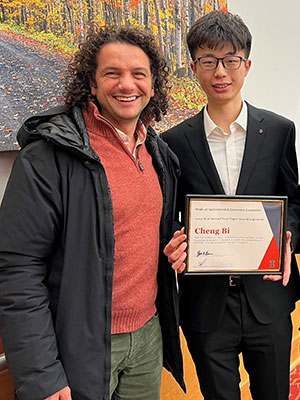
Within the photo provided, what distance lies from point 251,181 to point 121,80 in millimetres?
510

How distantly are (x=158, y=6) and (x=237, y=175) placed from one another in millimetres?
817

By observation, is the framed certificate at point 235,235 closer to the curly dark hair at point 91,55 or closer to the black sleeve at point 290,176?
the black sleeve at point 290,176

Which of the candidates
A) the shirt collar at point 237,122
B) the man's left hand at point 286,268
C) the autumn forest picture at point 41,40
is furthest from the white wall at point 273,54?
the man's left hand at point 286,268

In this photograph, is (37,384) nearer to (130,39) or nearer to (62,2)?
(130,39)

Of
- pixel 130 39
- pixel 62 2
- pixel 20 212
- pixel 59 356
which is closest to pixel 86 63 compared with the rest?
pixel 130 39

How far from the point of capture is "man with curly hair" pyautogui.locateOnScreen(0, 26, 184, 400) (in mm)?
907

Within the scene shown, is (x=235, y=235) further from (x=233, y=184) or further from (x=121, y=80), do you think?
(x=121, y=80)

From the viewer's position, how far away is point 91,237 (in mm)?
971

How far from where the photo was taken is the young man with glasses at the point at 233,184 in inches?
48.1

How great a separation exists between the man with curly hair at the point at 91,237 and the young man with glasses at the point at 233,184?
122 mm

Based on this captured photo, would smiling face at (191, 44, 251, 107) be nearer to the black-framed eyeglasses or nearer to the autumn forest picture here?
the black-framed eyeglasses

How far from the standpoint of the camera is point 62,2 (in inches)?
49.0

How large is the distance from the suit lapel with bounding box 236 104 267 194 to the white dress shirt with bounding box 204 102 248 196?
0.08 feet

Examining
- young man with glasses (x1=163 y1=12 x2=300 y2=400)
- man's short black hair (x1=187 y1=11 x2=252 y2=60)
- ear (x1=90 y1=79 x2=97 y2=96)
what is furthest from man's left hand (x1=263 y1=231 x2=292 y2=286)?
ear (x1=90 y1=79 x2=97 y2=96)
